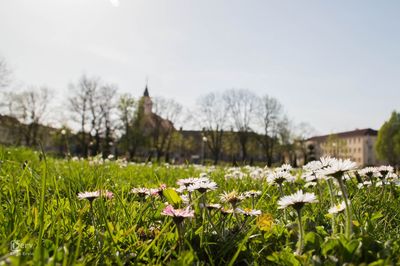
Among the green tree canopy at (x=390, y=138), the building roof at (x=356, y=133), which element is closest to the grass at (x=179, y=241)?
the green tree canopy at (x=390, y=138)

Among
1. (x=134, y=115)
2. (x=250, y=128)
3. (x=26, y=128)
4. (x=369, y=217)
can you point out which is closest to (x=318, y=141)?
(x=250, y=128)

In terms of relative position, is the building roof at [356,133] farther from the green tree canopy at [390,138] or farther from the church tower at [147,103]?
the church tower at [147,103]

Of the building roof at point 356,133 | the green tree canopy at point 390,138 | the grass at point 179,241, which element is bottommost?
the grass at point 179,241

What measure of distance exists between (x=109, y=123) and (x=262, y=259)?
6265cm

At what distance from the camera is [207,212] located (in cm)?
192

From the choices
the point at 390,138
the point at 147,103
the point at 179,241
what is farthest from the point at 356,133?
the point at 179,241

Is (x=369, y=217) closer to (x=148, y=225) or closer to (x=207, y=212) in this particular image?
(x=207, y=212)

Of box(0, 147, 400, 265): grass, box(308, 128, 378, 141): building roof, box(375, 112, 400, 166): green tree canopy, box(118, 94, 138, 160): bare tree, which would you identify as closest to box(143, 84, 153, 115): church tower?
box(118, 94, 138, 160): bare tree

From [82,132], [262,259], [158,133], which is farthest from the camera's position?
[158,133]

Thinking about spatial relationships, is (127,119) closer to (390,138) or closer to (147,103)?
(147,103)

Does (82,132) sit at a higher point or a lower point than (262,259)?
higher

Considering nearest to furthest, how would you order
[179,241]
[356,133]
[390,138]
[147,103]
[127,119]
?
[179,241] → [127,119] → [390,138] → [147,103] → [356,133]

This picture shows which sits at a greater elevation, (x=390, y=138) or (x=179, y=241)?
(x=390, y=138)

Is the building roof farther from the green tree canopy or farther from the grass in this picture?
the grass
